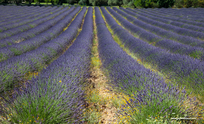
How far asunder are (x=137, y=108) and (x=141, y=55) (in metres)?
3.87

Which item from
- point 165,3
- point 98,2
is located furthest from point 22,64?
point 98,2

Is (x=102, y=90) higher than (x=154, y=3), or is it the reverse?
(x=154, y=3)

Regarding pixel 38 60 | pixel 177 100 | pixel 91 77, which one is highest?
pixel 177 100

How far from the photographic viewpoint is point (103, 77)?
3947 mm

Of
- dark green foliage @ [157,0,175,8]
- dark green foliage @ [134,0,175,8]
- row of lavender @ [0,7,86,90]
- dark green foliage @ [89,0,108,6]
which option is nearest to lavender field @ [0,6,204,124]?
row of lavender @ [0,7,86,90]

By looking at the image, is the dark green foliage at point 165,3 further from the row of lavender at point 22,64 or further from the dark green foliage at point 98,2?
the row of lavender at point 22,64

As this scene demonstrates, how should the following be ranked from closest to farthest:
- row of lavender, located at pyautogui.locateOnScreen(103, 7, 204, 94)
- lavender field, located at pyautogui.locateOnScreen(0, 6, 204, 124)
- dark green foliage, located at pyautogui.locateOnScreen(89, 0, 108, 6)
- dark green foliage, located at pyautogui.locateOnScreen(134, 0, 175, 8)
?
1. lavender field, located at pyautogui.locateOnScreen(0, 6, 204, 124)
2. row of lavender, located at pyautogui.locateOnScreen(103, 7, 204, 94)
3. dark green foliage, located at pyautogui.locateOnScreen(134, 0, 175, 8)
4. dark green foliage, located at pyautogui.locateOnScreen(89, 0, 108, 6)

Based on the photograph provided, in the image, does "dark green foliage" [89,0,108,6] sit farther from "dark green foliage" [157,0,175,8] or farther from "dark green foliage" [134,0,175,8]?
"dark green foliage" [157,0,175,8]

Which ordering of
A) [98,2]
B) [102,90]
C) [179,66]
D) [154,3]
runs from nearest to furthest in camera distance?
[102,90] → [179,66] → [154,3] → [98,2]

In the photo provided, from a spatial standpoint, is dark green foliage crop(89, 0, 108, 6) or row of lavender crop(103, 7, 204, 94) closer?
row of lavender crop(103, 7, 204, 94)

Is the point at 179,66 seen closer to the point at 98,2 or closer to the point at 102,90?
the point at 102,90

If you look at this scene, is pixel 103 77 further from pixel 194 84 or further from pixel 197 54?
pixel 197 54

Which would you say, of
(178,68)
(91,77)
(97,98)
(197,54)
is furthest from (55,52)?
(197,54)

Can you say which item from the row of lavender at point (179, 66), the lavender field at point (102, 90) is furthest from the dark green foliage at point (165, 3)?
the row of lavender at point (179, 66)
